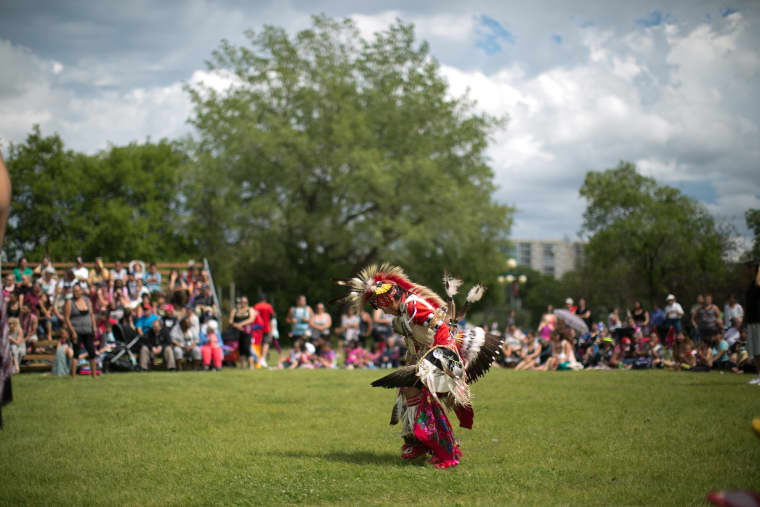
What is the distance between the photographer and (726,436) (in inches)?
281

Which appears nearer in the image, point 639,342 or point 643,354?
point 643,354

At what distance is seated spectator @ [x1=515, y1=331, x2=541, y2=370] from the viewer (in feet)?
56.5

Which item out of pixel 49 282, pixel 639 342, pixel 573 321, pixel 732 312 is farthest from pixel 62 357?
pixel 732 312

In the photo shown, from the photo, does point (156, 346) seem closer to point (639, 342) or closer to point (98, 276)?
point (98, 276)

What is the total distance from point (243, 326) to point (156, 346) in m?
2.09

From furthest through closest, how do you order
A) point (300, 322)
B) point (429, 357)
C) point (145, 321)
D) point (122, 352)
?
1. point (300, 322)
2. point (145, 321)
3. point (122, 352)
4. point (429, 357)

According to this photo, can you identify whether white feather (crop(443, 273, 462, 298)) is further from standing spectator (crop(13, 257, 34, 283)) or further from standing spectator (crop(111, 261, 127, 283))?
standing spectator (crop(13, 257, 34, 283))

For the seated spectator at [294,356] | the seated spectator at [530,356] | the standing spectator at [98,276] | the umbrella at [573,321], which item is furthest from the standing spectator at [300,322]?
the umbrella at [573,321]

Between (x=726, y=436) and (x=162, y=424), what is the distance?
6.44 metres

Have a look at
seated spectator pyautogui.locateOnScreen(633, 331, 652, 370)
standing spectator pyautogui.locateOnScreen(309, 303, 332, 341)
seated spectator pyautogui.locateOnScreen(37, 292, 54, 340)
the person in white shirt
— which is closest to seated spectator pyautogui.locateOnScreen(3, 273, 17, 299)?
A: seated spectator pyautogui.locateOnScreen(37, 292, 54, 340)

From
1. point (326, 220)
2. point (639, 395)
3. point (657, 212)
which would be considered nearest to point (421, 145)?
point (326, 220)

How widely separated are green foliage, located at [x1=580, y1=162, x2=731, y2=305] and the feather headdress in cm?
3734

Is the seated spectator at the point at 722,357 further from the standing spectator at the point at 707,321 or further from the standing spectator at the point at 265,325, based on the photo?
the standing spectator at the point at 265,325

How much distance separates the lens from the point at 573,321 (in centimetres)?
1720
